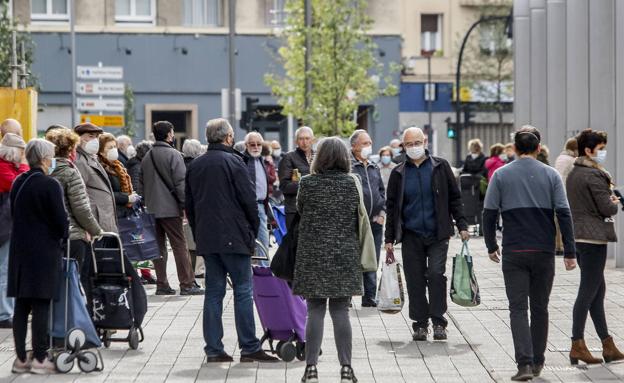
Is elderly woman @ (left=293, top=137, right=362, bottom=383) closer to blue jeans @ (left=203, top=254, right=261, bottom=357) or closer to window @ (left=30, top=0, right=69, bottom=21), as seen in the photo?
blue jeans @ (left=203, top=254, right=261, bottom=357)

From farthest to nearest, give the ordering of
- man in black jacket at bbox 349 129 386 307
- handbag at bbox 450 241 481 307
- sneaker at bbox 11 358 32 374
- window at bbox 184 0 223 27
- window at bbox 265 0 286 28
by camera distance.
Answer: window at bbox 265 0 286 28 < window at bbox 184 0 223 27 < man in black jacket at bbox 349 129 386 307 < handbag at bbox 450 241 481 307 < sneaker at bbox 11 358 32 374

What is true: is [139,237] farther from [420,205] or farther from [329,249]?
[329,249]

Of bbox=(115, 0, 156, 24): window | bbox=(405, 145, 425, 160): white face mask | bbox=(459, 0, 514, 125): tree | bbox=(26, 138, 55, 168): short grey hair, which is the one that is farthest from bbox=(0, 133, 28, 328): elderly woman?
bbox=(459, 0, 514, 125): tree

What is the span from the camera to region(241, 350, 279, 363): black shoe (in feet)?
39.8

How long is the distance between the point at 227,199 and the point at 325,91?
29065 mm

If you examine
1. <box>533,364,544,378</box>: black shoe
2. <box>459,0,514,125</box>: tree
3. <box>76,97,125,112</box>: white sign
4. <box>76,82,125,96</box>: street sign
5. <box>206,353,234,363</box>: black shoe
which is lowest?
<box>206,353,234,363</box>: black shoe

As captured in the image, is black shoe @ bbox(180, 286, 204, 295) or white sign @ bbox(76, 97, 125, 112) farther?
white sign @ bbox(76, 97, 125, 112)

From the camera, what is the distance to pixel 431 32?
61.2 meters

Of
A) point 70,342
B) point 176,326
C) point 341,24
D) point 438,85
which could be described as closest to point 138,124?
point 341,24

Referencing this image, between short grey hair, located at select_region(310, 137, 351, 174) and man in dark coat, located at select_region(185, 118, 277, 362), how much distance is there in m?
1.20

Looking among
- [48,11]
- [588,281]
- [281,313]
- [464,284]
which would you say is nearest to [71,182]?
[281,313]

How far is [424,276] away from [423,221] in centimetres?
54

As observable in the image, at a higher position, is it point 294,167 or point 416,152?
point 416,152

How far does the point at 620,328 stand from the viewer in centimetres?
1398
